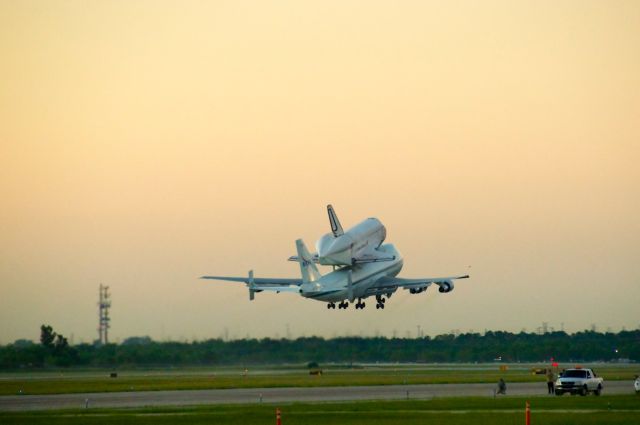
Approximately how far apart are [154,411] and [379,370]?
73.4 meters

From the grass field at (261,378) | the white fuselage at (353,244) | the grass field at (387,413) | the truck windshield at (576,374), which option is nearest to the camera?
the grass field at (387,413)

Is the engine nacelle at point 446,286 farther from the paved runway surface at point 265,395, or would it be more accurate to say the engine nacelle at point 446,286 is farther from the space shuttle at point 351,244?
the paved runway surface at point 265,395

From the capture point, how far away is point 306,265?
134 metres

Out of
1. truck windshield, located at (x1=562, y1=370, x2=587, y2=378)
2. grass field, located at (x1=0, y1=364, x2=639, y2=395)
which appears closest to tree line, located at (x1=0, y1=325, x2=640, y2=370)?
grass field, located at (x1=0, y1=364, x2=639, y2=395)

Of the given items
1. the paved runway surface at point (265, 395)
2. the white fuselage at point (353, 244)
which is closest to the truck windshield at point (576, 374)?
the paved runway surface at point (265, 395)

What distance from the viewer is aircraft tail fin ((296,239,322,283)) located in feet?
436

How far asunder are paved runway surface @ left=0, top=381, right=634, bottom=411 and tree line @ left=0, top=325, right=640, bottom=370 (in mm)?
45101

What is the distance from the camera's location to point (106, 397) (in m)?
104

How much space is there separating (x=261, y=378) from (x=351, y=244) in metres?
19.2

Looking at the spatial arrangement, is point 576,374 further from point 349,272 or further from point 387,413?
point 349,272

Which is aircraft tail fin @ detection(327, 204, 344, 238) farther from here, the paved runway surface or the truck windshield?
the truck windshield

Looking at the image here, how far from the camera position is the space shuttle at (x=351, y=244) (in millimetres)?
126062

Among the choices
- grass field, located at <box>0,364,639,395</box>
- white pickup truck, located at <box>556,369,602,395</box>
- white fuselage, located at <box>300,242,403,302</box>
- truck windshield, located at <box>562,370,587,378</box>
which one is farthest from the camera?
white fuselage, located at <box>300,242,403,302</box>

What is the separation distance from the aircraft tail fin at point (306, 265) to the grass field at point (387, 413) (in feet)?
145
